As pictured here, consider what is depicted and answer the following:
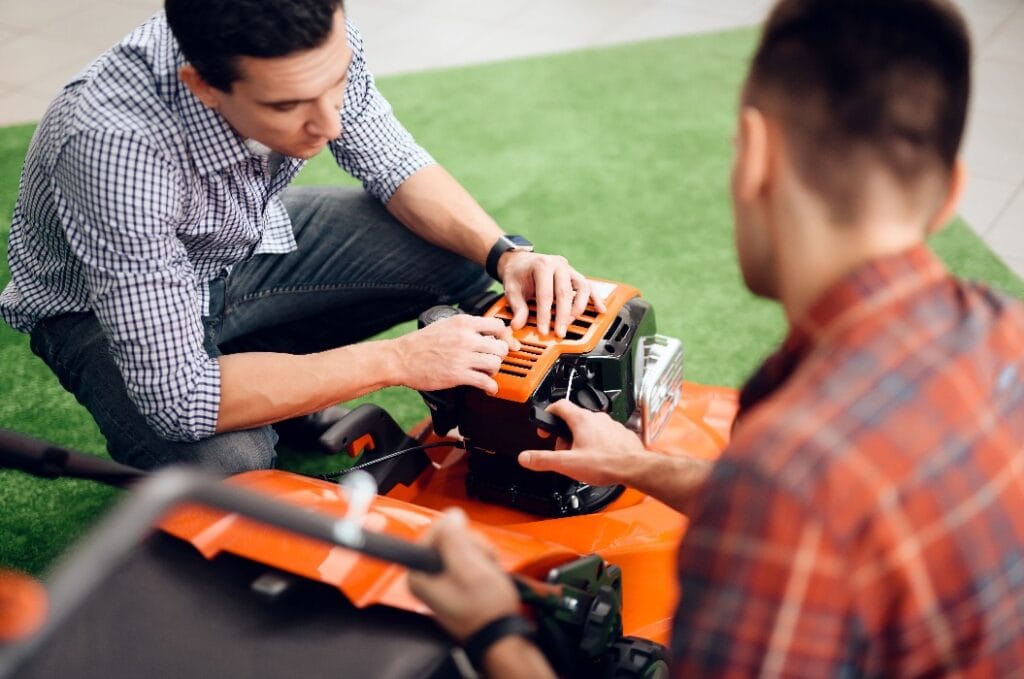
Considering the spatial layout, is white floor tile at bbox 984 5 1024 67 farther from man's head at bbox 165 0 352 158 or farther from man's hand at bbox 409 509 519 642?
man's hand at bbox 409 509 519 642

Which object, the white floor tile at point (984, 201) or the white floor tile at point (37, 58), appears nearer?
the white floor tile at point (984, 201)

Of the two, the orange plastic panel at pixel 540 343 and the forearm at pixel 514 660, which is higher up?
the forearm at pixel 514 660

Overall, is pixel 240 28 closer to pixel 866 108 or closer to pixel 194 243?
pixel 194 243

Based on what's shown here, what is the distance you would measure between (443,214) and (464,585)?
3.52 feet

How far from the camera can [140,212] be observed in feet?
4.82

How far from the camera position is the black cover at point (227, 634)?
1.03m

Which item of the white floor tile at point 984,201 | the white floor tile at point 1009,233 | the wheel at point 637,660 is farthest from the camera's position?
the white floor tile at point 984,201

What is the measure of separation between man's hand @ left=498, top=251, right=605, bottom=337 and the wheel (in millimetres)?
461

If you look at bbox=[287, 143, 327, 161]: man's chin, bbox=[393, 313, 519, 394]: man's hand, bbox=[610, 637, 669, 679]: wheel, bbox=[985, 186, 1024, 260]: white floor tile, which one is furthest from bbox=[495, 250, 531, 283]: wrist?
bbox=[985, 186, 1024, 260]: white floor tile

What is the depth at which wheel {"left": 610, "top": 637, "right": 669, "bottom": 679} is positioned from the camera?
1206 mm

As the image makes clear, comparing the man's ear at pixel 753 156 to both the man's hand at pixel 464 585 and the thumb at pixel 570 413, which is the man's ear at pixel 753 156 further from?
the thumb at pixel 570 413

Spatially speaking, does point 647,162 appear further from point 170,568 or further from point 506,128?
point 170,568

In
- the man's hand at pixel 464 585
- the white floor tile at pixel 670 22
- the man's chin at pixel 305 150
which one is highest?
the man's chin at pixel 305 150

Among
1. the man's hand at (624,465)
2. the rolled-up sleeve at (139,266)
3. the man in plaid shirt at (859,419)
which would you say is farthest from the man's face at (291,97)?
the man in plaid shirt at (859,419)
